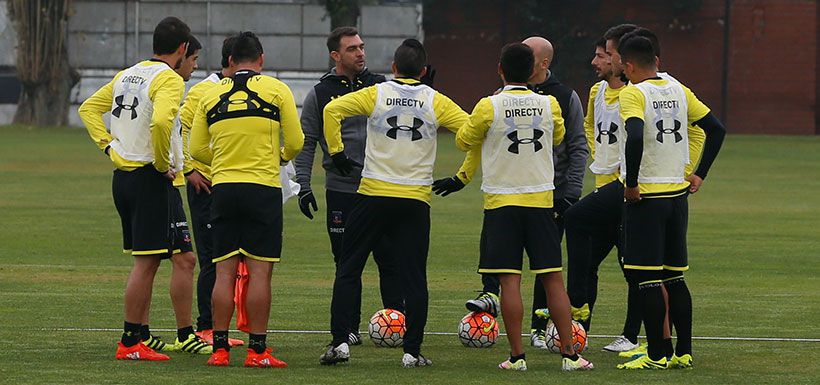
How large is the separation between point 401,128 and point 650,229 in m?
1.61

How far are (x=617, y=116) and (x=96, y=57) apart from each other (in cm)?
4163

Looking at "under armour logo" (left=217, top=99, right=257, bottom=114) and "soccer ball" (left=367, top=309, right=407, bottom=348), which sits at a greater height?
"under armour logo" (left=217, top=99, right=257, bottom=114)

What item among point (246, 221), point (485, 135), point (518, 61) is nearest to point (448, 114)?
point (485, 135)

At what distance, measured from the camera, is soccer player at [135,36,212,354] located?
9.91 m

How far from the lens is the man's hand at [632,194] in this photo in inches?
362

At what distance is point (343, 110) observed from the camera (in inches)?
376

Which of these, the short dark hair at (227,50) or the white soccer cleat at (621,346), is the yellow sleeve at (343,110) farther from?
the white soccer cleat at (621,346)

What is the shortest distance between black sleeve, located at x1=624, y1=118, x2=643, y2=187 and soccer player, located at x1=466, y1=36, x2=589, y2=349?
1421 mm

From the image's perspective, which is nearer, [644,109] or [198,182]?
[644,109]

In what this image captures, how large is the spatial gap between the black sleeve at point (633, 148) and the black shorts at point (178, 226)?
285cm

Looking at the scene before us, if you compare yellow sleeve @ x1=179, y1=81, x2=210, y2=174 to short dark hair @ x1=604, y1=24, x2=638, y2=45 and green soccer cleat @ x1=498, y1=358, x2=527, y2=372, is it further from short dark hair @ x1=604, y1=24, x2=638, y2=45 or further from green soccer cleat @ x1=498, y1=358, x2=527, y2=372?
short dark hair @ x1=604, y1=24, x2=638, y2=45

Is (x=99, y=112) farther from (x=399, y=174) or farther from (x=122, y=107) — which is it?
(x=399, y=174)

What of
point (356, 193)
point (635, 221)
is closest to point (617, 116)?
point (635, 221)

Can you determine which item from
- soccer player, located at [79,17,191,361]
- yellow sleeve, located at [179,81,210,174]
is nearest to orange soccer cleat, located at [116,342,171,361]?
soccer player, located at [79,17,191,361]
